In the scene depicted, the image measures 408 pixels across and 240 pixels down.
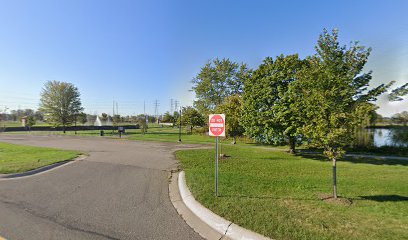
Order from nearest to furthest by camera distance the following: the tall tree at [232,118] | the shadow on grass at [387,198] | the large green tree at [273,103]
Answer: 1. the shadow on grass at [387,198]
2. the large green tree at [273,103]
3. the tall tree at [232,118]

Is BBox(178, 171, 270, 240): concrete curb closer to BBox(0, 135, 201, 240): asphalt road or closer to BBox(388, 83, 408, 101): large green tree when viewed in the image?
BBox(0, 135, 201, 240): asphalt road

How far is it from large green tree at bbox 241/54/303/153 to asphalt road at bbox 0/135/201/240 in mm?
10185

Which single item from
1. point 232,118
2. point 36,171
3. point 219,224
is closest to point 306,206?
point 219,224

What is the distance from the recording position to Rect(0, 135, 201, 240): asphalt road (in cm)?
409

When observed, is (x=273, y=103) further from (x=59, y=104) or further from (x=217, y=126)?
(x=59, y=104)

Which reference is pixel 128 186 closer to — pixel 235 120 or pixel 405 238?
pixel 405 238

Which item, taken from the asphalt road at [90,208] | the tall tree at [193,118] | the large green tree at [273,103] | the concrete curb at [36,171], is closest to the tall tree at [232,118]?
the large green tree at [273,103]

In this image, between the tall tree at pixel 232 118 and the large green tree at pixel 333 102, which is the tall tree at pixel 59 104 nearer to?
the tall tree at pixel 232 118

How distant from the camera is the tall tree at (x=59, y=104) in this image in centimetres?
4478

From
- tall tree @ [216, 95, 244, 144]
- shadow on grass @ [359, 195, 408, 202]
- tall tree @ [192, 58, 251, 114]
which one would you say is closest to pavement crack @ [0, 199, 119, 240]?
shadow on grass @ [359, 195, 408, 202]

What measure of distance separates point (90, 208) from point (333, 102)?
7.64m

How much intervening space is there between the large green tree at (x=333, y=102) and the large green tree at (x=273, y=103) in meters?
7.51

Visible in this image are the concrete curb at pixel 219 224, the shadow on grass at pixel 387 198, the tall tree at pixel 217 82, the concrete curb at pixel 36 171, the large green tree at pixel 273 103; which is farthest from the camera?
the tall tree at pixel 217 82

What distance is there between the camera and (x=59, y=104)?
4519 centimetres
